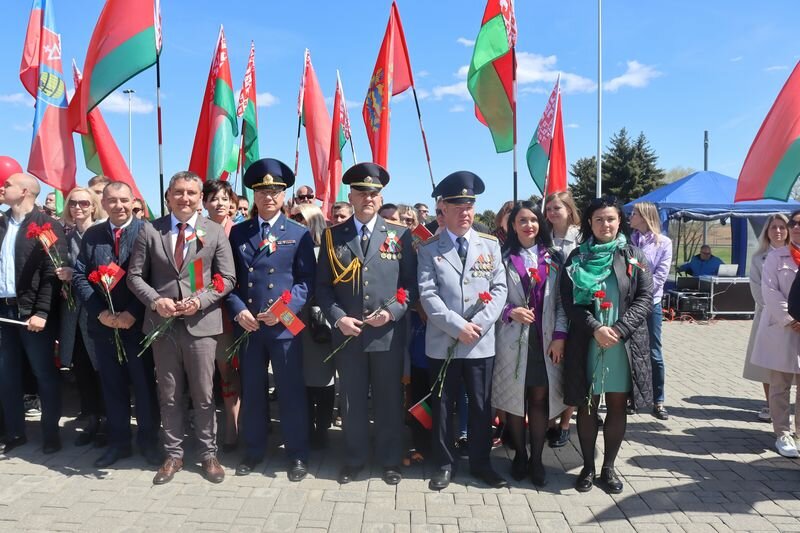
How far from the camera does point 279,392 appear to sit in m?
3.94

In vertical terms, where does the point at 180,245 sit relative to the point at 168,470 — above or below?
above

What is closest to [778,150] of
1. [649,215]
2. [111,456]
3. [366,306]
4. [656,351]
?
[649,215]

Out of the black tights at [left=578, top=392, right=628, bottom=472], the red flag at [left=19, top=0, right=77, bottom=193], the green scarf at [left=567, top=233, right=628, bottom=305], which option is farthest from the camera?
the red flag at [left=19, top=0, right=77, bottom=193]

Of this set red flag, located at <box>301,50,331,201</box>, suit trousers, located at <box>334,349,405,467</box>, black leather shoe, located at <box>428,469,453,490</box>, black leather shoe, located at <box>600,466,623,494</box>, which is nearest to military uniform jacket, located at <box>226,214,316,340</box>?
suit trousers, located at <box>334,349,405,467</box>

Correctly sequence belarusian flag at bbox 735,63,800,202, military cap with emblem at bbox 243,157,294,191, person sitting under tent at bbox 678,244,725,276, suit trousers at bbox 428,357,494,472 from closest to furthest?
1. suit trousers at bbox 428,357,494,472
2. military cap with emblem at bbox 243,157,294,191
3. belarusian flag at bbox 735,63,800,202
4. person sitting under tent at bbox 678,244,725,276

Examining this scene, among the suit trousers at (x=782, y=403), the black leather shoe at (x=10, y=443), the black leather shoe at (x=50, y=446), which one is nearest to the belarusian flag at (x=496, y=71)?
the suit trousers at (x=782, y=403)

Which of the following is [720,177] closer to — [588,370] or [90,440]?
[588,370]

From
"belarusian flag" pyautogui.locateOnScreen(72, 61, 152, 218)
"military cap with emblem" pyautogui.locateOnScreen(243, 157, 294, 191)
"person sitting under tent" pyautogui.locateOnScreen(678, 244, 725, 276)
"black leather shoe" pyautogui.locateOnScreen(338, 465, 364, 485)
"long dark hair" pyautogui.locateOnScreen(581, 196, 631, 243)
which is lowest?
"black leather shoe" pyautogui.locateOnScreen(338, 465, 364, 485)

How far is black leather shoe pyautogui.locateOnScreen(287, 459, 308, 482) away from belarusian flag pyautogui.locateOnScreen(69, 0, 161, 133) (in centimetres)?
404

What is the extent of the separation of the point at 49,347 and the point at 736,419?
6.18 metres

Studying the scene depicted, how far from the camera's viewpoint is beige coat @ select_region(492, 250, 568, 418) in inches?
145

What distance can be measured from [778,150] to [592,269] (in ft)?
8.47

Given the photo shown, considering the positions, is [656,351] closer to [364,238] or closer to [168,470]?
[364,238]

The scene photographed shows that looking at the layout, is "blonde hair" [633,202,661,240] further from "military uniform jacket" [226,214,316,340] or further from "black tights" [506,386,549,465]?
"military uniform jacket" [226,214,316,340]
